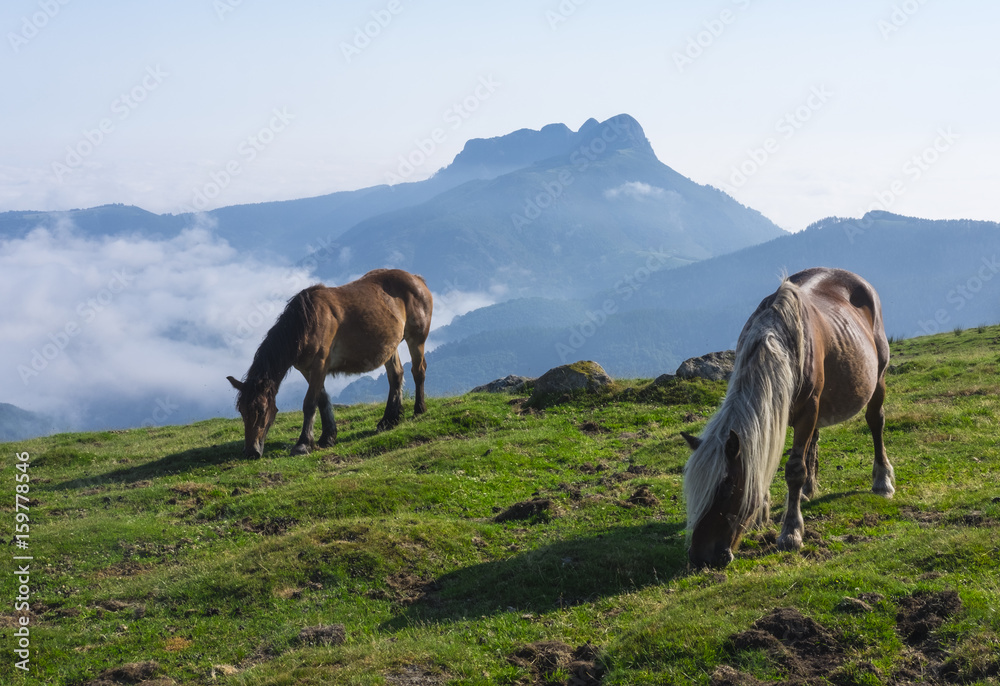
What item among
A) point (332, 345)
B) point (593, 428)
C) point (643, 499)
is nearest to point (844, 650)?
point (643, 499)

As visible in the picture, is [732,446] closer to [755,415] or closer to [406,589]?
[755,415]

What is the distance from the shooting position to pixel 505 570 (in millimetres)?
10633

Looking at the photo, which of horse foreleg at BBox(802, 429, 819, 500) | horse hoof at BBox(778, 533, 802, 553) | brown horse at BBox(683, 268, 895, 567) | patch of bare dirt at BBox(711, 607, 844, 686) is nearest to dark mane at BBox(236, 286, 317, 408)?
brown horse at BBox(683, 268, 895, 567)

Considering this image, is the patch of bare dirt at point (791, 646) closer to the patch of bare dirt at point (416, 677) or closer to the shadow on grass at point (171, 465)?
the patch of bare dirt at point (416, 677)

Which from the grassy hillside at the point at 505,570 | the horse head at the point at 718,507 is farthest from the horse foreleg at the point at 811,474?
the horse head at the point at 718,507

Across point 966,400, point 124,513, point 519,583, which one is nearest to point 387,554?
point 519,583

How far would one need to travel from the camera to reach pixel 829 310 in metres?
12.2

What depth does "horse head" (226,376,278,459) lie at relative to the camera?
62.5ft

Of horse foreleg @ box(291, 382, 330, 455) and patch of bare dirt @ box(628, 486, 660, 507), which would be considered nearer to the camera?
patch of bare dirt @ box(628, 486, 660, 507)

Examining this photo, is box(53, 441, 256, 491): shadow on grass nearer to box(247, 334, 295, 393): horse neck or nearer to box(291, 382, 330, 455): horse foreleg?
box(291, 382, 330, 455): horse foreleg

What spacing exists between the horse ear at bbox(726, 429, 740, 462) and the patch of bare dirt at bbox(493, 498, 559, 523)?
4.66 metres

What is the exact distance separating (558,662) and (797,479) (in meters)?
4.80

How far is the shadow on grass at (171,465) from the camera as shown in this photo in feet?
61.0

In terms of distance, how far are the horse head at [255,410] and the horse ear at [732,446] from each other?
1276 centimetres
